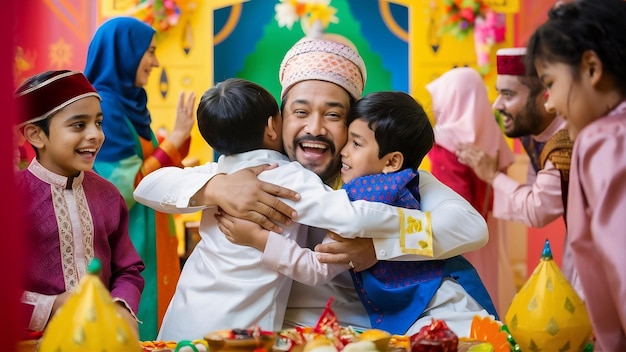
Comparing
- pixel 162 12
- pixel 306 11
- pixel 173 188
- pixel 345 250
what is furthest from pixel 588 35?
pixel 162 12

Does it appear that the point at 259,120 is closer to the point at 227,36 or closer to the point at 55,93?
the point at 55,93

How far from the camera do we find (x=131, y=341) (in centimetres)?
132

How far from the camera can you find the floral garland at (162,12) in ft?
21.6

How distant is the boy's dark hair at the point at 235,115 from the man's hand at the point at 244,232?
22 centimetres

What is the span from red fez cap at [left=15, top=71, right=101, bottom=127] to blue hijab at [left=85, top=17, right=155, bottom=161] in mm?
1610

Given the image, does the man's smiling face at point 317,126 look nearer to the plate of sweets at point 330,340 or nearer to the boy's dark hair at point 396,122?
the boy's dark hair at point 396,122

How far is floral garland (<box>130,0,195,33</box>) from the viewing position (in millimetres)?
6594

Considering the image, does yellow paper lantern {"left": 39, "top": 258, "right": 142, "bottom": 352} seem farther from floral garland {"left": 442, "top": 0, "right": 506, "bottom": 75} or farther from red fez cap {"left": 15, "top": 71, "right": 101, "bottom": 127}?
floral garland {"left": 442, "top": 0, "right": 506, "bottom": 75}

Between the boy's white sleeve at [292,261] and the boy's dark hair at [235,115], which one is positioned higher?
the boy's dark hair at [235,115]

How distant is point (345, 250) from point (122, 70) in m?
2.16

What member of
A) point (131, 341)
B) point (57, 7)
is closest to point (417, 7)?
point (57, 7)

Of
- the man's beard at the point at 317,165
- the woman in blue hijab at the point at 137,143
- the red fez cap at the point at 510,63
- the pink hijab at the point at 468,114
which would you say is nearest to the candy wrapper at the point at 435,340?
the man's beard at the point at 317,165

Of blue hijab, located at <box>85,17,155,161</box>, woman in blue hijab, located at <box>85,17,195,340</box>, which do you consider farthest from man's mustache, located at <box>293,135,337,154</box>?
blue hijab, located at <box>85,17,155,161</box>

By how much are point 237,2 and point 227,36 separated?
0.31 m
